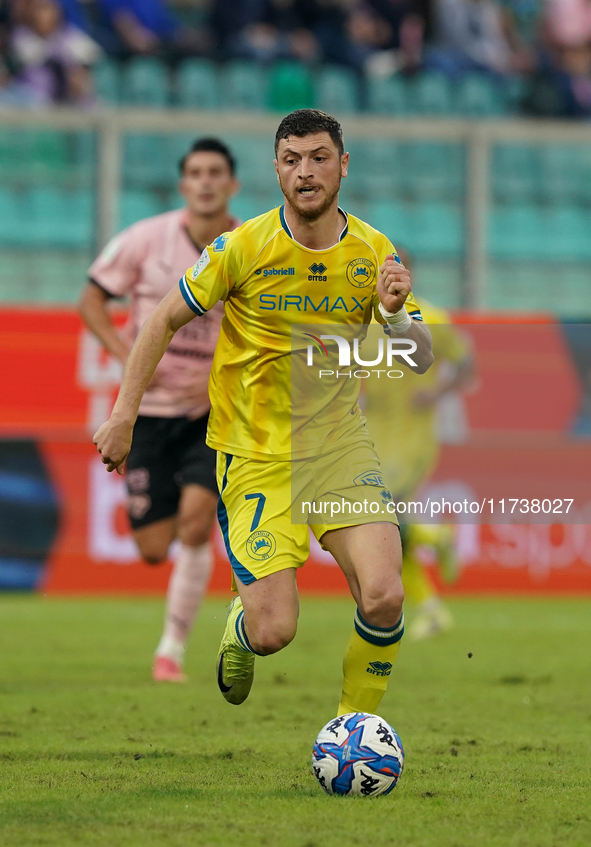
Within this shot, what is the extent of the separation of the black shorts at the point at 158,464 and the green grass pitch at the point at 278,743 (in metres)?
0.92

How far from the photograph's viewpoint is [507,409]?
11766 millimetres

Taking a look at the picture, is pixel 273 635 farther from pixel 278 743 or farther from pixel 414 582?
pixel 414 582

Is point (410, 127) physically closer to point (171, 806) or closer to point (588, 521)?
point (588, 521)

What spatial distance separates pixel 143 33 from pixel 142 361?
10212 mm

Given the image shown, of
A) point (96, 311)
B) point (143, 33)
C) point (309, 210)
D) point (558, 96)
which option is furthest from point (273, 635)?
point (558, 96)

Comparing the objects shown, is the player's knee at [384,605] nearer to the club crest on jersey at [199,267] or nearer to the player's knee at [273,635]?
the player's knee at [273,635]

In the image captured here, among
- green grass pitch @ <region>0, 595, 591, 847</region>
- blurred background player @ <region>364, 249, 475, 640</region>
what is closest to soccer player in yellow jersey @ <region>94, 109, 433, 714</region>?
green grass pitch @ <region>0, 595, 591, 847</region>

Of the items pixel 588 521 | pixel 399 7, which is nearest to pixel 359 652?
pixel 588 521

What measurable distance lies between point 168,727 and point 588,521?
21.4 feet

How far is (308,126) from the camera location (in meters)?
4.71

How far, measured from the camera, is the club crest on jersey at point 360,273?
4.88 metres

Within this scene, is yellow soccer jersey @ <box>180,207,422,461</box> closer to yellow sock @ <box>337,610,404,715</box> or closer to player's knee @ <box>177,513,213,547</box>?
yellow sock @ <box>337,610,404,715</box>

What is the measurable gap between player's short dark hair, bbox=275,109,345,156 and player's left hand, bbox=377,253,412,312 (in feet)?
1.63

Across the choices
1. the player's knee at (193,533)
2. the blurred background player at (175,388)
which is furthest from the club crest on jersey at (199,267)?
the player's knee at (193,533)
